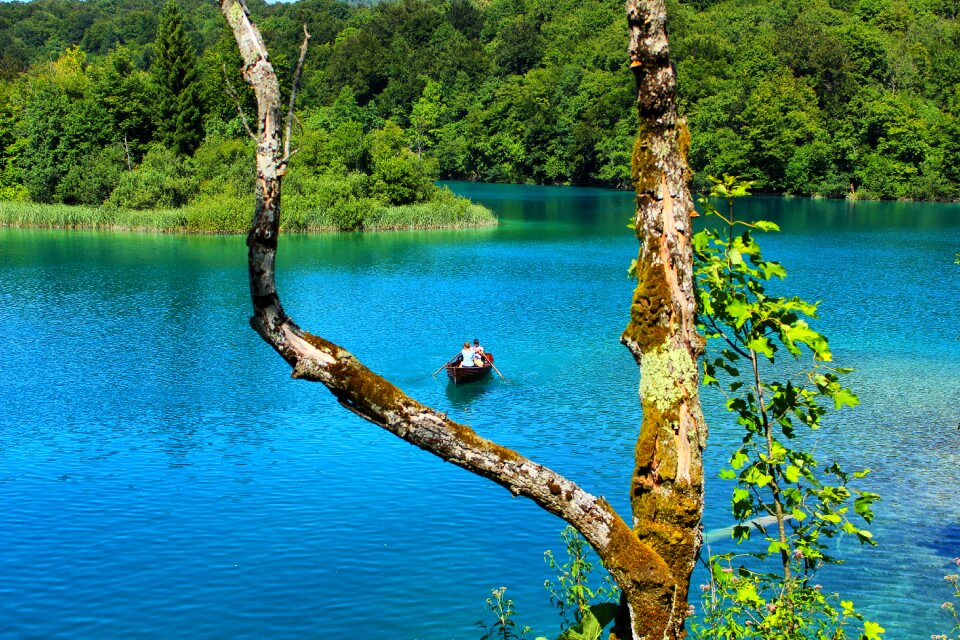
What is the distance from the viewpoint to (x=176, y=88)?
67188 mm

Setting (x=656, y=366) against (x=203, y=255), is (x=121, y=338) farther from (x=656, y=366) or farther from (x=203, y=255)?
(x=656, y=366)

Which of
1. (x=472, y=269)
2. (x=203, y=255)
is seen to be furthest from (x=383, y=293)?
(x=203, y=255)

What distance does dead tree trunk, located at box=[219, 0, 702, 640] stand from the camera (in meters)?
4.16

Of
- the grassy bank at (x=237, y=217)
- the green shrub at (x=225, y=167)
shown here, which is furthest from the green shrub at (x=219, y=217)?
the green shrub at (x=225, y=167)

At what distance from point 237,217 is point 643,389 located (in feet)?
157

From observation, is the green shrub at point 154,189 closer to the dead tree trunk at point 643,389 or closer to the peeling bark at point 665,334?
the dead tree trunk at point 643,389

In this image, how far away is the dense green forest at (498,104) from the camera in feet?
196

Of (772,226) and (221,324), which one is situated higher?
(772,226)

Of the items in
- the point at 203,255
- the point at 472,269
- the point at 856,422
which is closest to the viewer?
the point at 856,422

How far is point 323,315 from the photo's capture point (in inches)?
1171

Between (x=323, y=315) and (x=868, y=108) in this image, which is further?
(x=868, y=108)

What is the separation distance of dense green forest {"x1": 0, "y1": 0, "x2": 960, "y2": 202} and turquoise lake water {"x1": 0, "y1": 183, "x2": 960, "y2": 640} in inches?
469

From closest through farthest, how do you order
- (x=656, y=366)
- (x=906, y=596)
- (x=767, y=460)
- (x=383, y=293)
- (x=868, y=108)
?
(x=656, y=366) < (x=767, y=460) < (x=906, y=596) < (x=383, y=293) < (x=868, y=108)

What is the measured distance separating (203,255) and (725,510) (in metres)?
32.7
